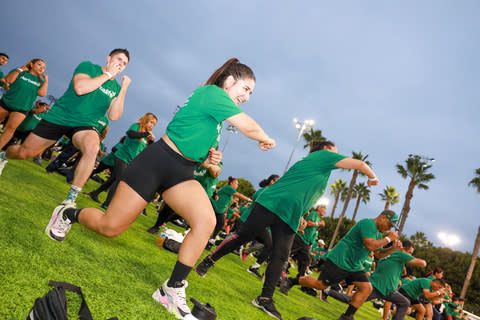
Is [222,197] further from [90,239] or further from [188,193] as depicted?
[188,193]

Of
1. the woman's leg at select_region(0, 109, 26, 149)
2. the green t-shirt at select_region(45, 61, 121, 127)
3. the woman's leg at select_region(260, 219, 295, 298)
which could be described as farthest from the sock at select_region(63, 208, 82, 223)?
the woman's leg at select_region(0, 109, 26, 149)

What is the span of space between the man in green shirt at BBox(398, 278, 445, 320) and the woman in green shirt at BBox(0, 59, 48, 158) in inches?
378

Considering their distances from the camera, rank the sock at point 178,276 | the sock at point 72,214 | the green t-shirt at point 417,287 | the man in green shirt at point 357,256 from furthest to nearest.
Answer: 1. the green t-shirt at point 417,287
2. the man in green shirt at point 357,256
3. the sock at point 72,214
4. the sock at point 178,276

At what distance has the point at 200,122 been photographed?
2615 millimetres

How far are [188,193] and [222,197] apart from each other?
19.6 feet

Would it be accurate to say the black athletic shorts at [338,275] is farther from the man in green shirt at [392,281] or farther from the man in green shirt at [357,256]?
the man in green shirt at [392,281]

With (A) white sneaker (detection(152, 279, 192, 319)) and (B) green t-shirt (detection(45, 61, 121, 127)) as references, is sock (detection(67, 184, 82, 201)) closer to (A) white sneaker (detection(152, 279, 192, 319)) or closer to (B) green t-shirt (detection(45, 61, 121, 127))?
(B) green t-shirt (detection(45, 61, 121, 127))

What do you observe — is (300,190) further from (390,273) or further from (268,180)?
(268,180)

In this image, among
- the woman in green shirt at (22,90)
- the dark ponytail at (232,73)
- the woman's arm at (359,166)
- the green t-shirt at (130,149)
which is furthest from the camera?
the green t-shirt at (130,149)

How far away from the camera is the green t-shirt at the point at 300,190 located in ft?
13.8

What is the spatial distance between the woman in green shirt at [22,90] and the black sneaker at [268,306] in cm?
525

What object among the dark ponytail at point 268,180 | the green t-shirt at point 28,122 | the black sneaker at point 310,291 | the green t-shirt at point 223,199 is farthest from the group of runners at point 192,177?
the green t-shirt at point 28,122

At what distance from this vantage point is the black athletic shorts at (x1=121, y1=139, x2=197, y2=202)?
249 centimetres

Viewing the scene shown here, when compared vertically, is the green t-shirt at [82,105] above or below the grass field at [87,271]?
above
